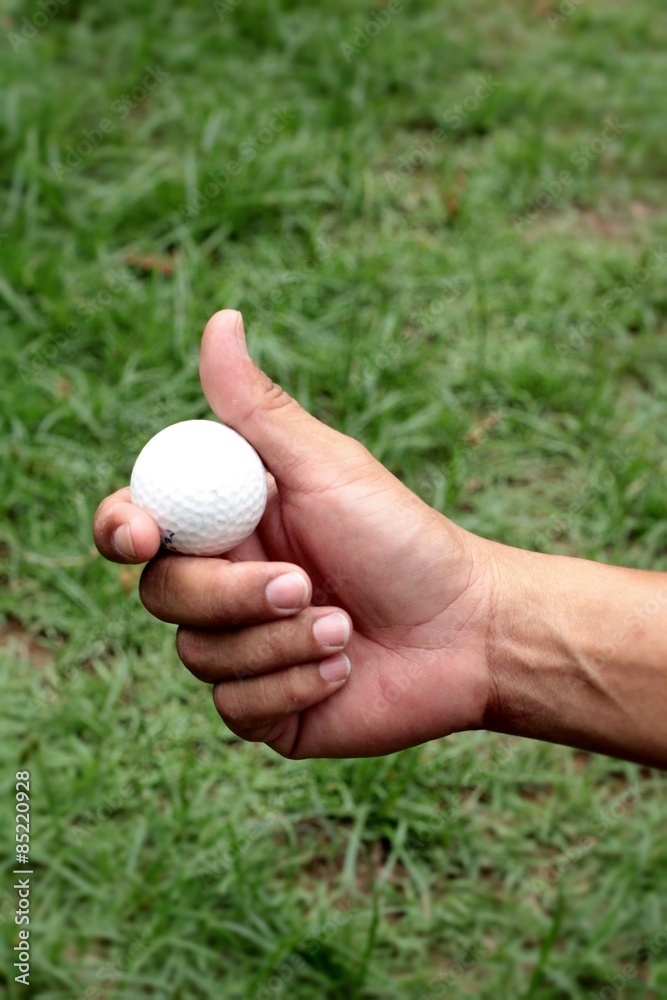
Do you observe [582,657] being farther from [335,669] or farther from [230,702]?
[230,702]

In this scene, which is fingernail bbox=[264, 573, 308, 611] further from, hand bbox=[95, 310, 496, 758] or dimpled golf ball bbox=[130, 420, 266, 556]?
dimpled golf ball bbox=[130, 420, 266, 556]

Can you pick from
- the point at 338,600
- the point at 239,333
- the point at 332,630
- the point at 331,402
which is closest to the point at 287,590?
the point at 332,630

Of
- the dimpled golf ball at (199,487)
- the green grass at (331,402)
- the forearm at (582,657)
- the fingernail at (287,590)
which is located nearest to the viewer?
the fingernail at (287,590)

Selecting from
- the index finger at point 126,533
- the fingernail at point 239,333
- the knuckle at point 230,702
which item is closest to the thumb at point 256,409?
the fingernail at point 239,333

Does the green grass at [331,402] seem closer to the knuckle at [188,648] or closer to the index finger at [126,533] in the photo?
the knuckle at [188,648]

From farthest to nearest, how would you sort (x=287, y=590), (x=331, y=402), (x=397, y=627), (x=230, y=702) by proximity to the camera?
(x=331, y=402), (x=397, y=627), (x=230, y=702), (x=287, y=590)

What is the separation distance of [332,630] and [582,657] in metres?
0.60

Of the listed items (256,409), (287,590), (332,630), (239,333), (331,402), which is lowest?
(331,402)

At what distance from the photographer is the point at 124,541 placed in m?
1.96

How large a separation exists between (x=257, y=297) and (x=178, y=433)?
183 centimetres

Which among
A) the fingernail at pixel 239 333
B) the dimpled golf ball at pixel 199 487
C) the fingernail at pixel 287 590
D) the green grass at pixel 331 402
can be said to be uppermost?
the fingernail at pixel 239 333

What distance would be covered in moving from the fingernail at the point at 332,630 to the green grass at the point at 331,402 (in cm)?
86

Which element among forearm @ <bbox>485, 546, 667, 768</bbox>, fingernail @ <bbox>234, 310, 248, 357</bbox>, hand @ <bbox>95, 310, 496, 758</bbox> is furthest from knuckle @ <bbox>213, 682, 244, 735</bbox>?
fingernail @ <bbox>234, 310, 248, 357</bbox>

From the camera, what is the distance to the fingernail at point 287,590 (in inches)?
76.7
